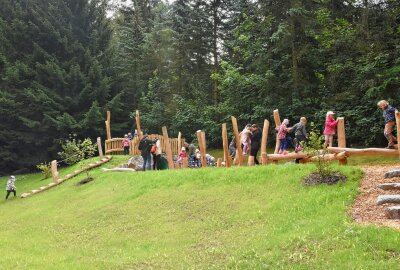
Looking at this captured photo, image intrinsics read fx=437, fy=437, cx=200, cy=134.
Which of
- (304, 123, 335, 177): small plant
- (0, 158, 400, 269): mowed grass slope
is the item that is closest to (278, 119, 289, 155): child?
(0, 158, 400, 269): mowed grass slope

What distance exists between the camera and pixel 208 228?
1096 cm

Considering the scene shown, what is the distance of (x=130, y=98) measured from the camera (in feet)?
142

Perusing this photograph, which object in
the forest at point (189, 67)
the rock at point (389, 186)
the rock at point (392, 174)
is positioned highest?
the forest at point (189, 67)

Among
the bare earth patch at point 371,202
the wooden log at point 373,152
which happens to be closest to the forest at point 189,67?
the wooden log at point 373,152

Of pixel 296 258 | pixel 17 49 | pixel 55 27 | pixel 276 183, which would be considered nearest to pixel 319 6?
pixel 276 183

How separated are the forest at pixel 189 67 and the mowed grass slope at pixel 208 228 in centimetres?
999

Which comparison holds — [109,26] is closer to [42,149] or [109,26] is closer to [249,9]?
[42,149]

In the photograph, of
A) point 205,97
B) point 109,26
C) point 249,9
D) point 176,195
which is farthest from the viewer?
point 109,26

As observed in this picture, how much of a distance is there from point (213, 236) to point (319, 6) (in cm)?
1997

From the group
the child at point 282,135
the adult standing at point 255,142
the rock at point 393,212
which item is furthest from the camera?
the adult standing at point 255,142

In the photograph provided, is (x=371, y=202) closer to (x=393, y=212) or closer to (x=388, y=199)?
(x=388, y=199)

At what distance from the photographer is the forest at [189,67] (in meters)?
22.5

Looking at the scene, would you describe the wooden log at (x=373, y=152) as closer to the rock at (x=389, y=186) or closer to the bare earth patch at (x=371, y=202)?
the bare earth patch at (x=371, y=202)

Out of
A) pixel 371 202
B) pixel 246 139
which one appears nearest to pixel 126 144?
pixel 246 139
